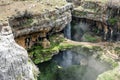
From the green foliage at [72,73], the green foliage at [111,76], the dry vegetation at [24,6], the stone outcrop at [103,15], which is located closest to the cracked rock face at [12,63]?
the green foliage at [111,76]

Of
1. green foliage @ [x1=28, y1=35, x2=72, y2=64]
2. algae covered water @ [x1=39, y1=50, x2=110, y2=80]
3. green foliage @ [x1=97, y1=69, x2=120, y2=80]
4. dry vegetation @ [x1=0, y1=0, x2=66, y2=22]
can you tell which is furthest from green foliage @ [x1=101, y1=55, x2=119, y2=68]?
dry vegetation @ [x1=0, y1=0, x2=66, y2=22]

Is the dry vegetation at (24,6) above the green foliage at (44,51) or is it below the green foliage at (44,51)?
above

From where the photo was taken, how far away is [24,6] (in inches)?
1243

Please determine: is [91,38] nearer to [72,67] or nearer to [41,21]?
[72,67]

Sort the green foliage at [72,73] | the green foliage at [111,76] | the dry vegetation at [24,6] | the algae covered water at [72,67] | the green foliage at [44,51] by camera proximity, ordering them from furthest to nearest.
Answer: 1. the dry vegetation at [24,6]
2. the green foliage at [44,51]
3. the algae covered water at [72,67]
4. the green foliage at [72,73]
5. the green foliage at [111,76]

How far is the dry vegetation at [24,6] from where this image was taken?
97.5 feet

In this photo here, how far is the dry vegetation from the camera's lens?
2970 cm

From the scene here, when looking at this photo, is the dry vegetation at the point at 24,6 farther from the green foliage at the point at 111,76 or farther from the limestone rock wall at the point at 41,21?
the green foliage at the point at 111,76

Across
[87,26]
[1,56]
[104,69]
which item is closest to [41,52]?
[104,69]

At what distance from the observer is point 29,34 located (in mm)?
29766

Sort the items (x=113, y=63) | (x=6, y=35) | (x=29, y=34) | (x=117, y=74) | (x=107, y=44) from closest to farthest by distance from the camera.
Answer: (x=6, y=35) → (x=117, y=74) → (x=113, y=63) → (x=29, y=34) → (x=107, y=44)

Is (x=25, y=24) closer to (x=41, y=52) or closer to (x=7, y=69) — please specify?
(x=41, y=52)

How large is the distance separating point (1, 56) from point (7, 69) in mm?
909

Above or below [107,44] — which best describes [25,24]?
above
